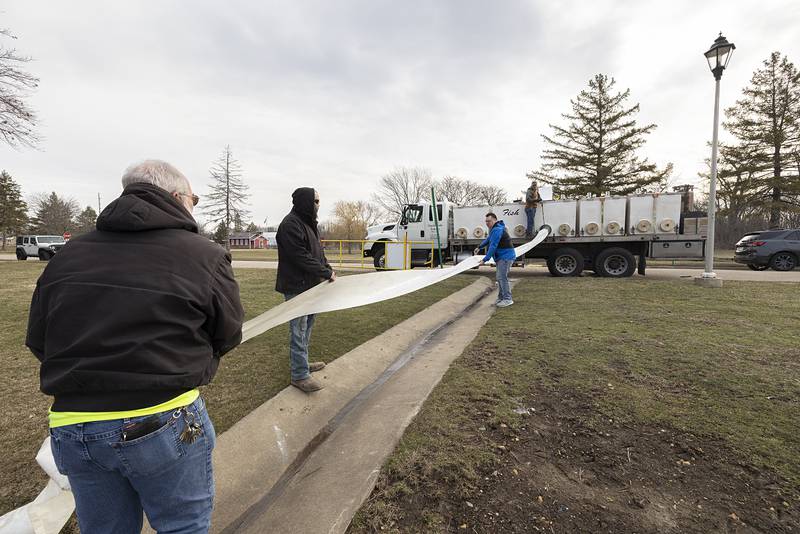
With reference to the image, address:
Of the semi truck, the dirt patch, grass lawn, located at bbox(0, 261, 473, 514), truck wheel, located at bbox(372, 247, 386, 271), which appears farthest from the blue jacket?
truck wheel, located at bbox(372, 247, 386, 271)

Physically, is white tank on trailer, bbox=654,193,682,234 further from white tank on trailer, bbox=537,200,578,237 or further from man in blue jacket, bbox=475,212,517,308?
man in blue jacket, bbox=475,212,517,308

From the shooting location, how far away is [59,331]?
1.21 m

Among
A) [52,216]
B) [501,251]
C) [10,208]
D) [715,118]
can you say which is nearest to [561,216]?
[715,118]

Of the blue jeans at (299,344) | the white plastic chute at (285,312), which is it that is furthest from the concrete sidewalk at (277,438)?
the white plastic chute at (285,312)

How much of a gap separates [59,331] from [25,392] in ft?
11.1

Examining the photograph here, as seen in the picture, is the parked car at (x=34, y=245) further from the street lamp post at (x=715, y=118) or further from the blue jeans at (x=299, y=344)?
the street lamp post at (x=715, y=118)

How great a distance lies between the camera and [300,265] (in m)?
3.44

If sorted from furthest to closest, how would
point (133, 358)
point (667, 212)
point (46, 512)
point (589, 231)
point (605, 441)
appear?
point (589, 231)
point (667, 212)
point (605, 441)
point (46, 512)
point (133, 358)

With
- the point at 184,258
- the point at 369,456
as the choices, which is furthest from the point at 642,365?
the point at 184,258

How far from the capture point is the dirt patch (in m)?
1.93

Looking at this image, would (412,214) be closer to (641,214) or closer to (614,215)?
(614,215)

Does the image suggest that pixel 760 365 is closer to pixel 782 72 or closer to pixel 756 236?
pixel 756 236

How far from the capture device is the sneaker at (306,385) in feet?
11.8

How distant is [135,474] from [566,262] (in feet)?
46.1
